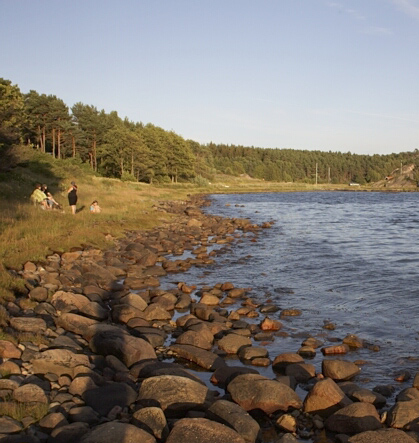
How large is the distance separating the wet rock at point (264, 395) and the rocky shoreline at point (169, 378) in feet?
0.06

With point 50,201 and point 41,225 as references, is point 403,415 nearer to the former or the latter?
point 41,225

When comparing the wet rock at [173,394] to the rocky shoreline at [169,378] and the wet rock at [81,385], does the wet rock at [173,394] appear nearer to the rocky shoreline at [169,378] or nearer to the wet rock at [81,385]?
the rocky shoreline at [169,378]

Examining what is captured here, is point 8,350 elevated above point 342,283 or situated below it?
above

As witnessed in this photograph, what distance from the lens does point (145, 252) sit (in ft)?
62.1

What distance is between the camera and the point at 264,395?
21.7 feet

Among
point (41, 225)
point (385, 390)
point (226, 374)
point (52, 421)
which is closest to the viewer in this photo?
point (52, 421)

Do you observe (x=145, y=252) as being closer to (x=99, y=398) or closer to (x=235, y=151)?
(x=99, y=398)

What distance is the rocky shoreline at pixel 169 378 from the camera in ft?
18.2

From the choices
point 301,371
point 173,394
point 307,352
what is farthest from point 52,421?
point 307,352

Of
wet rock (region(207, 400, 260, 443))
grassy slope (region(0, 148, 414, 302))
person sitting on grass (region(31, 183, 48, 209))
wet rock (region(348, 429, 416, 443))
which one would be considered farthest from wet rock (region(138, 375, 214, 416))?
person sitting on grass (region(31, 183, 48, 209))

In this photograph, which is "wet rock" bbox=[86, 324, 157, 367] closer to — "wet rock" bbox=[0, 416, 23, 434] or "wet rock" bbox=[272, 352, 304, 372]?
"wet rock" bbox=[272, 352, 304, 372]

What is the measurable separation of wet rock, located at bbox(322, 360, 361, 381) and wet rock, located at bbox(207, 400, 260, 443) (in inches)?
98.4

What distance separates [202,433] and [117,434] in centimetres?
92

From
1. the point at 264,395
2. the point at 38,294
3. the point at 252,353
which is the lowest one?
the point at 252,353
